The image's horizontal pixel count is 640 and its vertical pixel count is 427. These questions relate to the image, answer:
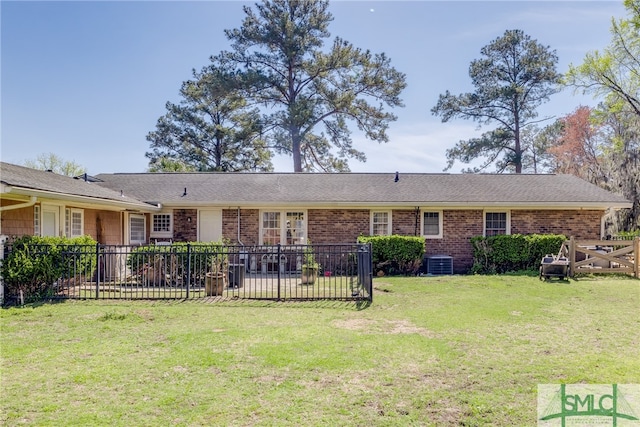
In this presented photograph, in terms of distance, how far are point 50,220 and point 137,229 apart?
4.00 meters

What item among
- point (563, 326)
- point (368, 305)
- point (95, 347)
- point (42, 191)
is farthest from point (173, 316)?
point (563, 326)

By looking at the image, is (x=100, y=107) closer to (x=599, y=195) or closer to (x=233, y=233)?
(x=233, y=233)

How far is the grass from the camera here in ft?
11.7

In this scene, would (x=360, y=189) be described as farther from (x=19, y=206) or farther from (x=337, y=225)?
(x=19, y=206)

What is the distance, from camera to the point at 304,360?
16.1 ft

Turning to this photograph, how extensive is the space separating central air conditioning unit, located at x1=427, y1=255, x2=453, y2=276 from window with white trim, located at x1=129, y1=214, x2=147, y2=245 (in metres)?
10.9

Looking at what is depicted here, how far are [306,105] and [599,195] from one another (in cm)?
1791

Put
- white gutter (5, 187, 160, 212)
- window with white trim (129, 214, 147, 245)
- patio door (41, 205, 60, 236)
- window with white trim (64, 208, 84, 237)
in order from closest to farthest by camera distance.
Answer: white gutter (5, 187, 160, 212) < patio door (41, 205, 60, 236) < window with white trim (64, 208, 84, 237) < window with white trim (129, 214, 147, 245)

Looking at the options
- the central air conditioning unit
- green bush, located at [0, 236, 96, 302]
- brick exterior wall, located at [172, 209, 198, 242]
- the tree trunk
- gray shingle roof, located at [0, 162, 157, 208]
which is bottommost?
the central air conditioning unit

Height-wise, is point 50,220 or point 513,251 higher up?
point 50,220

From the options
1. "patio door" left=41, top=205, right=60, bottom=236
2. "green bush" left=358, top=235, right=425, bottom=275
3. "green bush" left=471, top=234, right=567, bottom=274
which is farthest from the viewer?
"green bush" left=471, top=234, right=567, bottom=274


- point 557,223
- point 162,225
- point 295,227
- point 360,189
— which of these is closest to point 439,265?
point 360,189

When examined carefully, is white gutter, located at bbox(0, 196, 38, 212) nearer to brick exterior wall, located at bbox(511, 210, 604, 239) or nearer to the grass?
the grass

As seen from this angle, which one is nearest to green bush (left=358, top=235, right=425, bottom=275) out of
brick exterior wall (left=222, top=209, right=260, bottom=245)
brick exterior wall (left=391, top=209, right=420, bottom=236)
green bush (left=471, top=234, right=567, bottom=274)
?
brick exterior wall (left=391, top=209, right=420, bottom=236)
